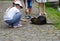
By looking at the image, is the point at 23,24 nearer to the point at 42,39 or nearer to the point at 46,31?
the point at 46,31

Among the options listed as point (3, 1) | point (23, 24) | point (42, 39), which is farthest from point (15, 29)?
point (3, 1)

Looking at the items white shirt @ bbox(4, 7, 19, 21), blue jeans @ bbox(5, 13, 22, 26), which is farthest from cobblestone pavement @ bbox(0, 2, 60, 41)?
white shirt @ bbox(4, 7, 19, 21)

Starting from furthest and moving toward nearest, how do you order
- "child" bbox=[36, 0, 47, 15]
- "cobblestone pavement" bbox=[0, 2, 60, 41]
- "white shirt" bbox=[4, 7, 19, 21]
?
"child" bbox=[36, 0, 47, 15] → "white shirt" bbox=[4, 7, 19, 21] → "cobblestone pavement" bbox=[0, 2, 60, 41]

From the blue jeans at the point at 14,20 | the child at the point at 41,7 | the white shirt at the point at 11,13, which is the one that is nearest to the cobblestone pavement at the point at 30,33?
the blue jeans at the point at 14,20

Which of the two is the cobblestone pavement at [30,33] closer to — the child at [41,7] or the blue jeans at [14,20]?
the blue jeans at [14,20]

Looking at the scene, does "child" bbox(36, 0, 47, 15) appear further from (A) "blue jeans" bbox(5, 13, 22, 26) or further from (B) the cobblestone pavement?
(A) "blue jeans" bbox(5, 13, 22, 26)

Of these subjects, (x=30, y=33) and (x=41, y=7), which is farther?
(x=41, y=7)

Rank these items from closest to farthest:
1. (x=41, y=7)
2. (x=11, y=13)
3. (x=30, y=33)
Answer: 1. (x=30, y=33)
2. (x=11, y=13)
3. (x=41, y=7)

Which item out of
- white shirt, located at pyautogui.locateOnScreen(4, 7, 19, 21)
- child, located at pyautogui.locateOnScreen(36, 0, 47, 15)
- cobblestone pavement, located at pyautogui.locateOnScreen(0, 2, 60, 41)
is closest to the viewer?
cobblestone pavement, located at pyautogui.locateOnScreen(0, 2, 60, 41)

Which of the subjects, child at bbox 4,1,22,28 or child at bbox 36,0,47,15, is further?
child at bbox 36,0,47,15

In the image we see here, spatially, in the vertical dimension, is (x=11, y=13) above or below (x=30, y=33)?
above

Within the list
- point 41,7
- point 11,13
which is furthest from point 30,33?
point 41,7

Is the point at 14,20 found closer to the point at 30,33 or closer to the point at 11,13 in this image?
the point at 11,13

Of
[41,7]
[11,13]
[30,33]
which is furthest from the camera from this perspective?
[41,7]
